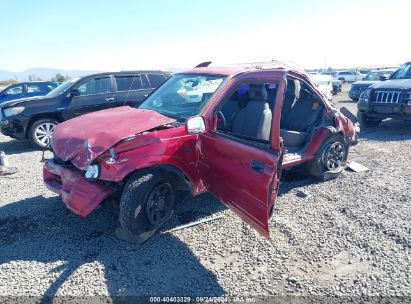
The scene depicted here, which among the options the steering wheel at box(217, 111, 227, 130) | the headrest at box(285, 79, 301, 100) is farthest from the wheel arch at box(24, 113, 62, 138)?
the headrest at box(285, 79, 301, 100)

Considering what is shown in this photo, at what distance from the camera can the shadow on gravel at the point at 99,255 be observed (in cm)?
283

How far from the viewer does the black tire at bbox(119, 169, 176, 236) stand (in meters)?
3.24

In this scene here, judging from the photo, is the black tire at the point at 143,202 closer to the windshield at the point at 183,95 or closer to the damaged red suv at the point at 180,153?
the damaged red suv at the point at 180,153

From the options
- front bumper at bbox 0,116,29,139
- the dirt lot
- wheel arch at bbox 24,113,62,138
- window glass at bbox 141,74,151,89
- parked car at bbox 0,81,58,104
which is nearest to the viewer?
the dirt lot

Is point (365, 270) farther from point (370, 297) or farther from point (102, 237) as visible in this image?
point (102, 237)

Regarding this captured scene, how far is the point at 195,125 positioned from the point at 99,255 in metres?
1.69

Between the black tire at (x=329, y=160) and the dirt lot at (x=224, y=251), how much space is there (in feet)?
1.12

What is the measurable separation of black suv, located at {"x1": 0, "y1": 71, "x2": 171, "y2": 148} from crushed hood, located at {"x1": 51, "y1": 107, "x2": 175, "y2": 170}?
3.20 metres

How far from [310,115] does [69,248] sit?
403 centimetres

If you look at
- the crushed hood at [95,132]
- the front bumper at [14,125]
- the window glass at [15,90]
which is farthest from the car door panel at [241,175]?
the window glass at [15,90]

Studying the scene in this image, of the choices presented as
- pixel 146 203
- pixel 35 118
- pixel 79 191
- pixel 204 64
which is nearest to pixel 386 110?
pixel 204 64

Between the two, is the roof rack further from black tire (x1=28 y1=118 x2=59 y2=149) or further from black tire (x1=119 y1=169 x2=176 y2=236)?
black tire (x1=28 y1=118 x2=59 y2=149)

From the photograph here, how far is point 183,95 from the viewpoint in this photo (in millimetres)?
4316

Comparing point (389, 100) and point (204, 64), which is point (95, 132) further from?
point (389, 100)
